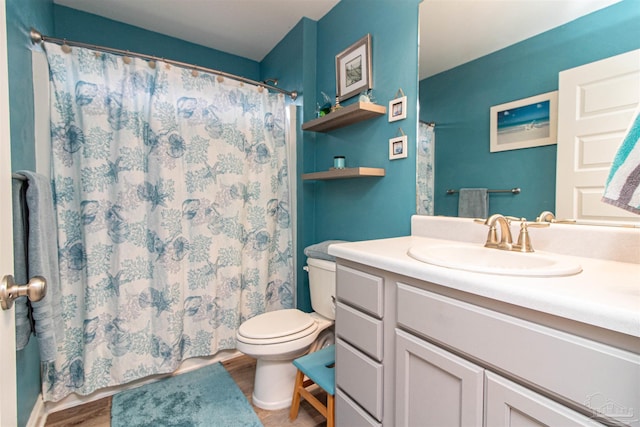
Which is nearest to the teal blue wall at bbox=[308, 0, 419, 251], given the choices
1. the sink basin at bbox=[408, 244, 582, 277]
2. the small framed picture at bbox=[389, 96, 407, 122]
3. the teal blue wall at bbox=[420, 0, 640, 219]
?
the small framed picture at bbox=[389, 96, 407, 122]

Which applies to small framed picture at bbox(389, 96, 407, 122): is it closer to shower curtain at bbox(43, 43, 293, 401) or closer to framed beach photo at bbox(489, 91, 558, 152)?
framed beach photo at bbox(489, 91, 558, 152)

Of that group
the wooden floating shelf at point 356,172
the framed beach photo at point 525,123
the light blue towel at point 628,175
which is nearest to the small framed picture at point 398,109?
the wooden floating shelf at point 356,172

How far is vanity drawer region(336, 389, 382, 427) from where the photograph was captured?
1.04m

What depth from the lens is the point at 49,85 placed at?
58.3 inches

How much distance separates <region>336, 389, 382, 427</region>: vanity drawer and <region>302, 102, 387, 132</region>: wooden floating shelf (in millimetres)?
1369

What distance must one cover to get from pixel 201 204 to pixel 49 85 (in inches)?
38.0

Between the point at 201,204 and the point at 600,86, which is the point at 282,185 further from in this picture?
the point at 600,86

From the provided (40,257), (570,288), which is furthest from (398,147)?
(40,257)

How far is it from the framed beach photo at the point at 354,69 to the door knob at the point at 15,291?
1637 millimetres

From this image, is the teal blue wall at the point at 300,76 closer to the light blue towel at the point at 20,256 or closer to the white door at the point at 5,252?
the light blue towel at the point at 20,256

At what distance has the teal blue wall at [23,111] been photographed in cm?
118

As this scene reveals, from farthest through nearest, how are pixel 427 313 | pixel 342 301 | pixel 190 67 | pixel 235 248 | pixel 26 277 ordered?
pixel 235 248 → pixel 190 67 → pixel 342 301 → pixel 26 277 → pixel 427 313

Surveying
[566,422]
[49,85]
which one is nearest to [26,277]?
[49,85]

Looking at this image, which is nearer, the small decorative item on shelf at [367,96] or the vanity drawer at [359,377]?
the vanity drawer at [359,377]
